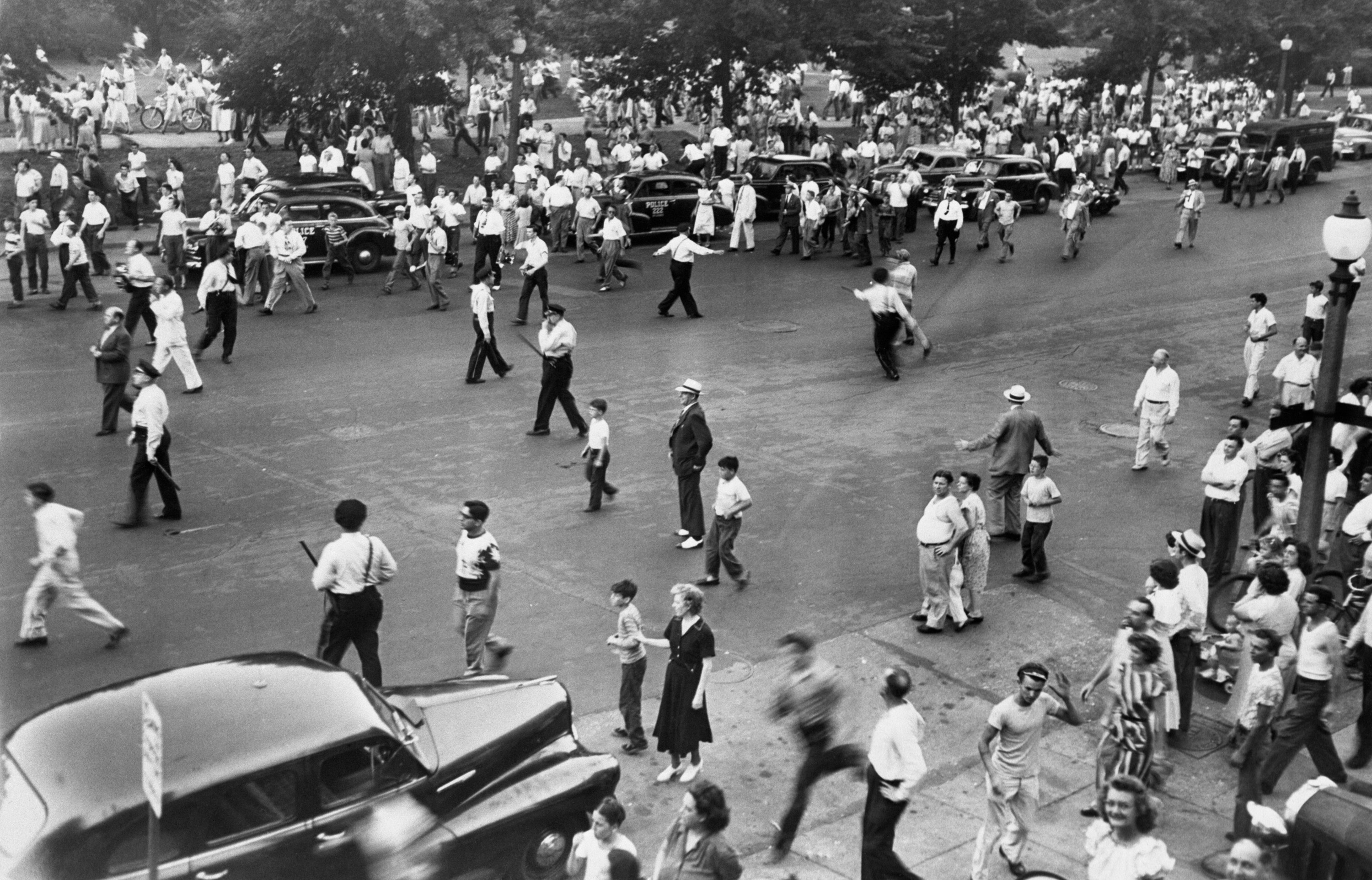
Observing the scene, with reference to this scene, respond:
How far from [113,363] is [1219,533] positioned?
1152 cm

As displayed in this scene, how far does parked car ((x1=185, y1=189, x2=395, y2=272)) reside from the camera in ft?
83.6

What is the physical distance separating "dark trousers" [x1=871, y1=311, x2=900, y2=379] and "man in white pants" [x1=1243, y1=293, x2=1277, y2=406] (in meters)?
4.52

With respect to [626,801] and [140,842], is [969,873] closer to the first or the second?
[626,801]

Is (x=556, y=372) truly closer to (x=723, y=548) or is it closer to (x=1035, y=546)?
(x=723, y=548)

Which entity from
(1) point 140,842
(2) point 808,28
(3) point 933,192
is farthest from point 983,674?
(2) point 808,28

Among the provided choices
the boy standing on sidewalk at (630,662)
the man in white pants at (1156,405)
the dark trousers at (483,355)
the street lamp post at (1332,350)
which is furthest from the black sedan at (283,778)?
the dark trousers at (483,355)

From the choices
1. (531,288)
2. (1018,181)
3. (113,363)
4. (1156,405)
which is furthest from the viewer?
(1018,181)

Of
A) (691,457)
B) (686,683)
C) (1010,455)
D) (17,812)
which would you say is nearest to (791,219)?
(1010,455)

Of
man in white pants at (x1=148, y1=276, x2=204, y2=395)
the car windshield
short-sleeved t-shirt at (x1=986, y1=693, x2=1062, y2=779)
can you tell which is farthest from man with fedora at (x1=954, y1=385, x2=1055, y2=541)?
man in white pants at (x1=148, y1=276, x2=204, y2=395)

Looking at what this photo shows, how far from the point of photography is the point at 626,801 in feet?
30.7

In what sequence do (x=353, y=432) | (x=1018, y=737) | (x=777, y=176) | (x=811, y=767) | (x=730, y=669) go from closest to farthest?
(x=1018, y=737) < (x=811, y=767) < (x=730, y=669) < (x=353, y=432) < (x=777, y=176)

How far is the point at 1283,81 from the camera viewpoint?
160ft

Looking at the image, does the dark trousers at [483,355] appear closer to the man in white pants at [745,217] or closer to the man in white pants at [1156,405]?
the man in white pants at [1156,405]

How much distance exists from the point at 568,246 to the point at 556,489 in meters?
15.1
